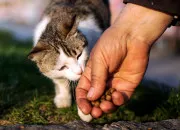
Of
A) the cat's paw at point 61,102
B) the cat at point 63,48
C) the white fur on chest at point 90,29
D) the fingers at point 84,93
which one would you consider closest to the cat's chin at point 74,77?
the cat at point 63,48

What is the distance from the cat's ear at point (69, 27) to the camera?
346 cm

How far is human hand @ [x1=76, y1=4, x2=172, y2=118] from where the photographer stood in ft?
8.52

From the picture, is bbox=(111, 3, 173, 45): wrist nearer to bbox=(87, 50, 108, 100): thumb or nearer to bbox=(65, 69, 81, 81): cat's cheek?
bbox=(87, 50, 108, 100): thumb

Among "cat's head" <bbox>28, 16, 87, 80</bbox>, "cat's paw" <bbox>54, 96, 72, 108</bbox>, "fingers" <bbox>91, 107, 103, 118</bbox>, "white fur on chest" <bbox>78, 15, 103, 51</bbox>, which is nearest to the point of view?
"fingers" <bbox>91, 107, 103, 118</bbox>

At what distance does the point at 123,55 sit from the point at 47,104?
122 centimetres

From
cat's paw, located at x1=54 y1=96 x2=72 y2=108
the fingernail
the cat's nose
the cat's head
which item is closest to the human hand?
the fingernail

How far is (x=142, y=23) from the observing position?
265cm

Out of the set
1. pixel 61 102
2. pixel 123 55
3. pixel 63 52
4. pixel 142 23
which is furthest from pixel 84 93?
pixel 61 102

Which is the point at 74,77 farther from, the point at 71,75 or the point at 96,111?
the point at 96,111

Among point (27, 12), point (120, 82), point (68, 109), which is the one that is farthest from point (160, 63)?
point (27, 12)

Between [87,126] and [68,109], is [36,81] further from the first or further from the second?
[87,126]

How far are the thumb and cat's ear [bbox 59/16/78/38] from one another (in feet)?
2.84

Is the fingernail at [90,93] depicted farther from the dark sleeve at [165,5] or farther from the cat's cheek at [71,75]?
the cat's cheek at [71,75]

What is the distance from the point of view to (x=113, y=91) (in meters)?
2.70
